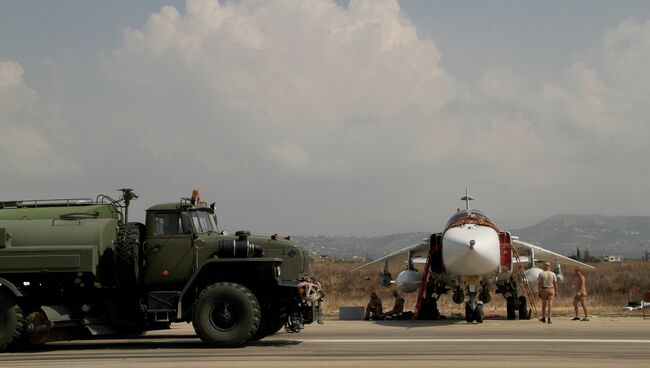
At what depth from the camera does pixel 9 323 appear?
14219mm

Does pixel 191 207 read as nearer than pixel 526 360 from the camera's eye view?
No

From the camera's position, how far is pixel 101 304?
15.1 meters

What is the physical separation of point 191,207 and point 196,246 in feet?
2.53

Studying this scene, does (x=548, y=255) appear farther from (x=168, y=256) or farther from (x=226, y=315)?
(x=168, y=256)

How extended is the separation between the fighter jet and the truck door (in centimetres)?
804

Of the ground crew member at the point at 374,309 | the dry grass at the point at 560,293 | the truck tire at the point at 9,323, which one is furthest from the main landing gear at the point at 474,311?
the truck tire at the point at 9,323

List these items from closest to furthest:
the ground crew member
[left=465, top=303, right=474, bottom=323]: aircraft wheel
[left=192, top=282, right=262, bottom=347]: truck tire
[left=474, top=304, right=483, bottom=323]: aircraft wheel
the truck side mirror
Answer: [left=192, top=282, right=262, bottom=347]: truck tire → the truck side mirror → [left=474, top=304, right=483, bottom=323]: aircraft wheel → [left=465, top=303, right=474, bottom=323]: aircraft wheel → the ground crew member

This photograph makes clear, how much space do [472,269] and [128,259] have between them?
9.47 metres

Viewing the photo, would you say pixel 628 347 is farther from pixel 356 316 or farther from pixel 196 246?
pixel 356 316

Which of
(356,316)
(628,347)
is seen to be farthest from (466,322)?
(628,347)

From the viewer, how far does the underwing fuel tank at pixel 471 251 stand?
65.9 feet

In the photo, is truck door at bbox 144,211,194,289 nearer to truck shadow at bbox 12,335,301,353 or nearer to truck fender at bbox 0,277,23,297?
truck shadow at bbox 12,335,301,353

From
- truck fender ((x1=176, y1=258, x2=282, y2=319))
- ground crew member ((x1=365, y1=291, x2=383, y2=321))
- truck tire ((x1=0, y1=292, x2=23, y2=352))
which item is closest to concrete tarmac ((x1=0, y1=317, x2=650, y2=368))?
truck tire ((x1=0, y1=292, x2=23, y2=352))

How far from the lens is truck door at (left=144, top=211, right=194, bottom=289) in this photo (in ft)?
48.8
